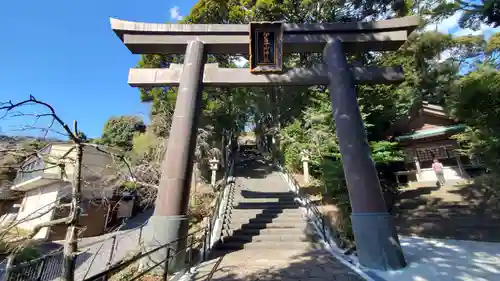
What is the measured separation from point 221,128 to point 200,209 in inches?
333

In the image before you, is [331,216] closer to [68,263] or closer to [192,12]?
[68,263]

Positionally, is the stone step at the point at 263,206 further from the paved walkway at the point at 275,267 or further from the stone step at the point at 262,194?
the paved walkway at the point at 275,267

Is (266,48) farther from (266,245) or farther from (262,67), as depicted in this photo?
(266,245)

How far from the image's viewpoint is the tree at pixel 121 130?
22188 millimetres

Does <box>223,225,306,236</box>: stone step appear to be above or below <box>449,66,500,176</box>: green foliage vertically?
below

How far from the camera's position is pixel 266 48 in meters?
7.22

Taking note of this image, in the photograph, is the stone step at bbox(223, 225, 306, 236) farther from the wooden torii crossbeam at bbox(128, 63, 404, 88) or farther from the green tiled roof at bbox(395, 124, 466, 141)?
the green tiled roof at bbox(395, 124, 466, 141)

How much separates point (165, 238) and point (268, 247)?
9.44 feet

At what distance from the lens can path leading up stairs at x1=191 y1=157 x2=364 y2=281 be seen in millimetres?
4797

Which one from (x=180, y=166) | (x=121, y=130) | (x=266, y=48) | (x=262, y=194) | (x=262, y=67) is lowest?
(x=262, y=194)

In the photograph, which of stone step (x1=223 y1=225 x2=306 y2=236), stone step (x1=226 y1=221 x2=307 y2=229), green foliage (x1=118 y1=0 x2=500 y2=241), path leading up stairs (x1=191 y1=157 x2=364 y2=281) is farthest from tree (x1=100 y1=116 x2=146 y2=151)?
stone step (x1=223 y1=225 x2=306 y2=236)

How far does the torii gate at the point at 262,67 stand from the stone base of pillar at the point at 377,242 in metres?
1.01

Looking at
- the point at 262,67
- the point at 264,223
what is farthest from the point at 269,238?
the point at 262,67

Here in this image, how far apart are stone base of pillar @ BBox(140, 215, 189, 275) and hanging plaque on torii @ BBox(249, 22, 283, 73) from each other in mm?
A: 4751
